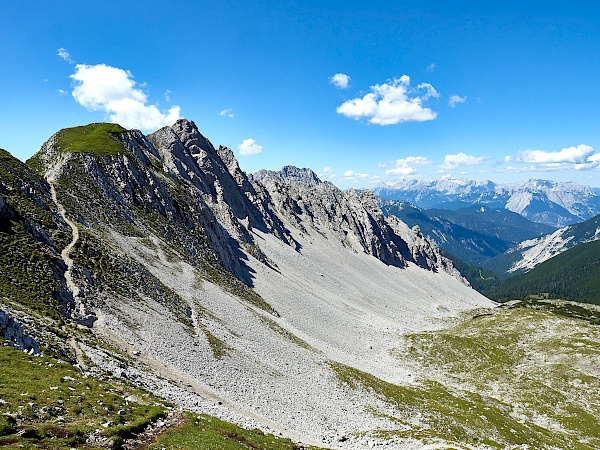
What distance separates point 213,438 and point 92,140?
116m

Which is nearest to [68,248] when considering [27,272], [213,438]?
[27,272]

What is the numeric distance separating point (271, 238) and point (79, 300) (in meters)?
133

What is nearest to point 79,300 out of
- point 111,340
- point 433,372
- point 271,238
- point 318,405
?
point 111,340

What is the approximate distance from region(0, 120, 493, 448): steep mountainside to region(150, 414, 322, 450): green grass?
5.98 metres

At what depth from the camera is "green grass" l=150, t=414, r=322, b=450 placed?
2319cm

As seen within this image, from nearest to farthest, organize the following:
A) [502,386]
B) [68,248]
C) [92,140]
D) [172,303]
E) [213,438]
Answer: [213,438] < [68,248] < [172,303] < [502,386] < [92,140]

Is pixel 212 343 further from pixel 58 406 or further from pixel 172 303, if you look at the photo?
pixel 58 406

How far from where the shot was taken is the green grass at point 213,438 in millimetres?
23188

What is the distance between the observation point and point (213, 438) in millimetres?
25562

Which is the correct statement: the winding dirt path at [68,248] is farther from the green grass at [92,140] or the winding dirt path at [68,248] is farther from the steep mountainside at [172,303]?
the green grass at [92,140]

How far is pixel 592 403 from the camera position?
73.1 m

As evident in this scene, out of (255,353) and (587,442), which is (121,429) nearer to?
(255,353)

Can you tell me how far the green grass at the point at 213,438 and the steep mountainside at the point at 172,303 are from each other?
5977mm

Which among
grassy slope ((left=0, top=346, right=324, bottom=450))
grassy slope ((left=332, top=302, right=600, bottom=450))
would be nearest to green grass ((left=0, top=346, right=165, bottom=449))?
grassy slope ((left=0, top=346, right=324, bottom=450))
